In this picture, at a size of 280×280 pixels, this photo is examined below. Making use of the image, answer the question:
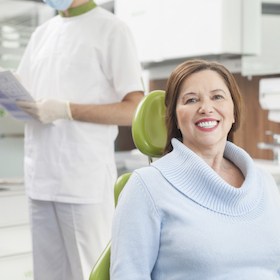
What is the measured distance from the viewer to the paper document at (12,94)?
1.76 meters

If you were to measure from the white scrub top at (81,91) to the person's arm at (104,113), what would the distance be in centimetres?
5

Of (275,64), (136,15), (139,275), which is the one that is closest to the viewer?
(139,275)

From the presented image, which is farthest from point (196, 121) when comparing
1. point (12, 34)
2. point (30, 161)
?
point (12, 34)

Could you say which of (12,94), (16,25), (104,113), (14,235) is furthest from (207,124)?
(16,25)

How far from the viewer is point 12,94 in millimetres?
1875

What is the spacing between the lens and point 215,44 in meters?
2.46

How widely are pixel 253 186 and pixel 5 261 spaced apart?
1677mm

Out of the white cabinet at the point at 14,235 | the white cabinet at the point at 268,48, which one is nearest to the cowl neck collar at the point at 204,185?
the white cabinet at the point at 268,48

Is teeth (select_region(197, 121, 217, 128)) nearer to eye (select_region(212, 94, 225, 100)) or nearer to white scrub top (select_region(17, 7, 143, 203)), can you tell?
eye (select_region(212, 94, 225, 100))

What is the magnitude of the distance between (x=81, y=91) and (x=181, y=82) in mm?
688

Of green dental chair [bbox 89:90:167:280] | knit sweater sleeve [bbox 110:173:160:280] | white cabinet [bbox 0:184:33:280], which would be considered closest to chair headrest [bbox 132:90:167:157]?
green dental chair [bbox 89:90:167:280]

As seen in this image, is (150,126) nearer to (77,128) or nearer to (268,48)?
(77,128)

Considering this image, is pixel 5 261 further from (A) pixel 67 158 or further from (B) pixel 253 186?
(B) pixel 253 186

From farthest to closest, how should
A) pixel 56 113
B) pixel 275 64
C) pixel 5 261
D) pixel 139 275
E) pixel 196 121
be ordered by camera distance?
pixel 5 261 < pixel 275 64 < pixel 56 113 < pixel 196 121 < pixel 139 275
